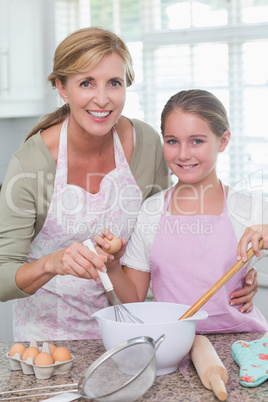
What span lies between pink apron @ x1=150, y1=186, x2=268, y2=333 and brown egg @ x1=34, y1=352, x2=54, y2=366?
0.50 metres

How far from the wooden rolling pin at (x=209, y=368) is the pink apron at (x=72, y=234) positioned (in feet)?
1.86

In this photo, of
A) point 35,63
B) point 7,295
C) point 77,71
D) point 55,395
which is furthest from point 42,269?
point 35,63

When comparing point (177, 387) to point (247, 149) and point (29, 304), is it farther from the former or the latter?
point (247, 149)

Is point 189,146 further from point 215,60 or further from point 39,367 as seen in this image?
point 215,60

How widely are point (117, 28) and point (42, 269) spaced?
2.17 metres

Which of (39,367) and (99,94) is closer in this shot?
(39,367)

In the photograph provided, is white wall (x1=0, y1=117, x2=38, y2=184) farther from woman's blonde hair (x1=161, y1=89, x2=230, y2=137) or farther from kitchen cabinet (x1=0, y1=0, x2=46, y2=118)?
woman's blonde hair (x1=161, y1=89, x2=230, y2=137)

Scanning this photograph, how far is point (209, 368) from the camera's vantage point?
3.15ft

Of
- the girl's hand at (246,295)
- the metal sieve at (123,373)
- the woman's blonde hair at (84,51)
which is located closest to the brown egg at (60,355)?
the metal sieve at (123,373)

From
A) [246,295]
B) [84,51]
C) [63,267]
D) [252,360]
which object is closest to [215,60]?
[84,51]

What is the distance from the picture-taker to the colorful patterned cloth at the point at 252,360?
3.13 feet

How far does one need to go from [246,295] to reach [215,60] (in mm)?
1696

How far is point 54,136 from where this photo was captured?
1562 mm

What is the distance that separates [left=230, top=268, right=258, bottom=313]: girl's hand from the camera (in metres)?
1.42
